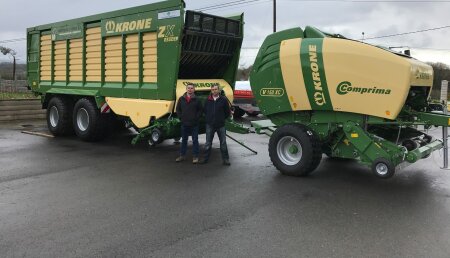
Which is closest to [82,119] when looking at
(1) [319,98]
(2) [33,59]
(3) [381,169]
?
(2) [33,59]

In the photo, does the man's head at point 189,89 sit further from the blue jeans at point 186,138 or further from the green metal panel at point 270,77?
the green metal panel at point 270,77

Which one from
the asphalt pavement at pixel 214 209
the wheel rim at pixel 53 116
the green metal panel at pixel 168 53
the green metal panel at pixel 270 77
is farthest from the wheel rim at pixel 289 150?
the wheel rim at pixel 53 116

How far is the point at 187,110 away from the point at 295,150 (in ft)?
7.38

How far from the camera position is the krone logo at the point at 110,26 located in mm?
10047

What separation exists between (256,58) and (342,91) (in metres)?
1.73

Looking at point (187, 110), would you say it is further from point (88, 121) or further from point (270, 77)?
point (88, 121)

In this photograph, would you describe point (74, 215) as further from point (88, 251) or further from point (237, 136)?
point (237, 136)

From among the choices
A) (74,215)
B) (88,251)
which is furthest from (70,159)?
(88,251)

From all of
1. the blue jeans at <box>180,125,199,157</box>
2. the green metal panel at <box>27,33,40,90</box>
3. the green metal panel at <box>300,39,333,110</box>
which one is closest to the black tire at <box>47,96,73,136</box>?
the green metal panel at <box>27,33,40,90</box>

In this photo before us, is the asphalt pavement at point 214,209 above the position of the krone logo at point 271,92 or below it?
below

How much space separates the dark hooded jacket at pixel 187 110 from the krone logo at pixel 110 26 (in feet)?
9.08

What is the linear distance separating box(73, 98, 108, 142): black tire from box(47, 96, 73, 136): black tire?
1.70 ft

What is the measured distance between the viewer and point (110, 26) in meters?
10.1

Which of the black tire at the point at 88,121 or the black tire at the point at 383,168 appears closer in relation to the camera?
the black tire at the point at 383,168
